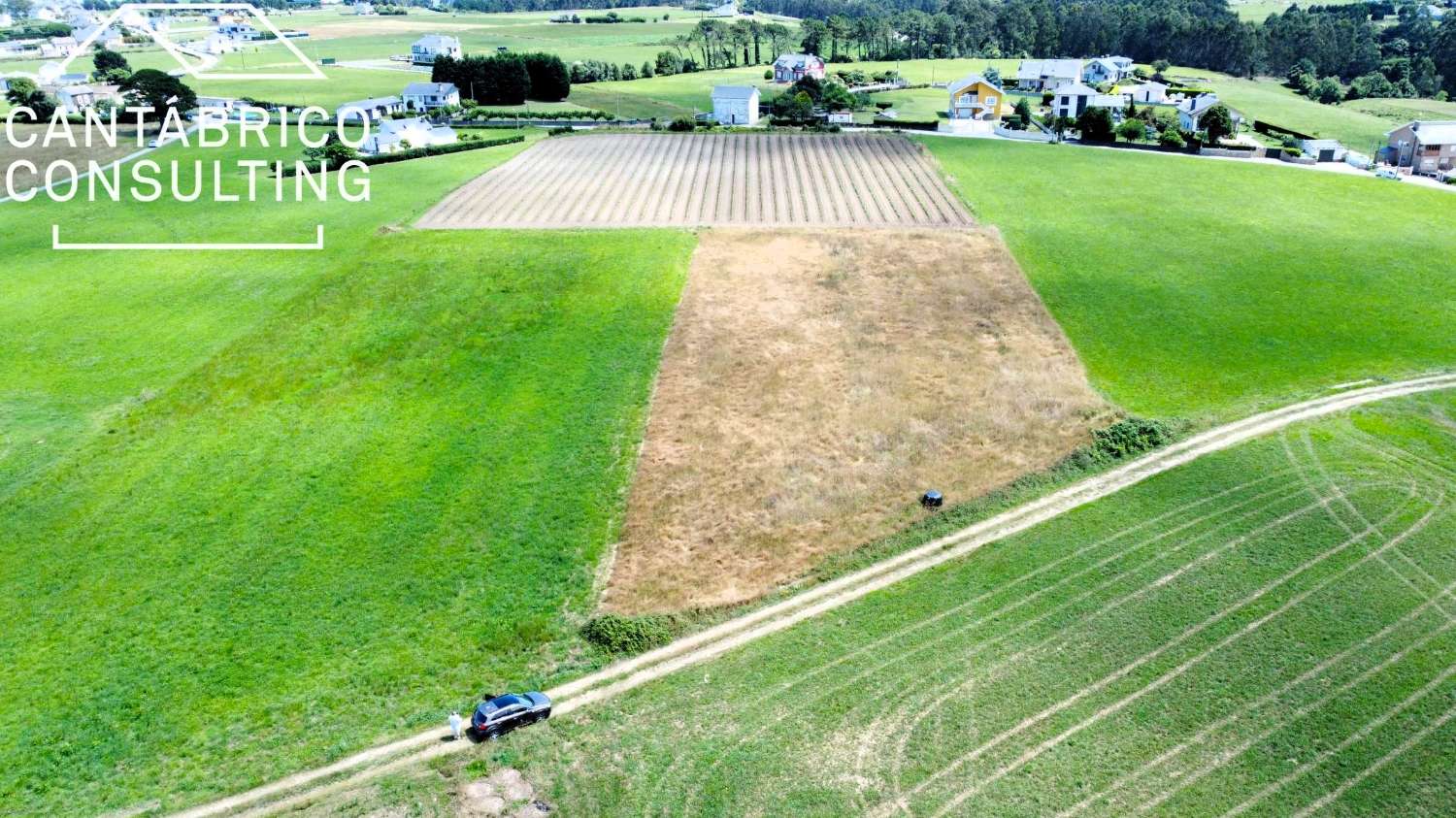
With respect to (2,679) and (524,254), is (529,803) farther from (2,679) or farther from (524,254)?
(524,254)

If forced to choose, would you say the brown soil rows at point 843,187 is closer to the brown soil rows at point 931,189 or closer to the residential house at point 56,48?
the brown soil rows at point 931,189

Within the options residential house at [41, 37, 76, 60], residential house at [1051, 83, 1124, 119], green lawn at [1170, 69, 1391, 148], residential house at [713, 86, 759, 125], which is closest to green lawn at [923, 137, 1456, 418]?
green lawn at [1170, 69, 1391, 148]

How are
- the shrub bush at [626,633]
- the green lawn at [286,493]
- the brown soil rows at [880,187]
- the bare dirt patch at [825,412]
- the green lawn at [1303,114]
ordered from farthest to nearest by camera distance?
the green lawn at [1303,114] → the brown soil rows at [880,187] → the bare dirt patch at [825,412] → the shrub bush at [626,633] → the green lawn at [286,493]

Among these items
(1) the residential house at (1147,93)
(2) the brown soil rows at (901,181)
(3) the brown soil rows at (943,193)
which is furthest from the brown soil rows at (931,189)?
(1) the residential house at (1147,93)

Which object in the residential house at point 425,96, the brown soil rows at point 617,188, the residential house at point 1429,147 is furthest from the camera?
the residential house at point 425,96

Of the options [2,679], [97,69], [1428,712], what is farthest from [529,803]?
[97,69]

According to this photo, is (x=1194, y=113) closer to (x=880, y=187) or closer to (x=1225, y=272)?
(x=880, y=187)
